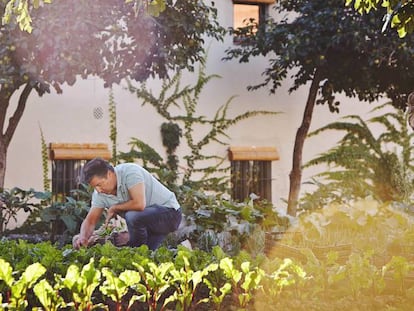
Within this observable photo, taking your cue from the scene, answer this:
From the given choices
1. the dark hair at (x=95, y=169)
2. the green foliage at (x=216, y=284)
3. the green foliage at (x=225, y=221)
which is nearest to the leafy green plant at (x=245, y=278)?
the green foliage at (x=216, y=284)

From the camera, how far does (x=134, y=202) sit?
720cm

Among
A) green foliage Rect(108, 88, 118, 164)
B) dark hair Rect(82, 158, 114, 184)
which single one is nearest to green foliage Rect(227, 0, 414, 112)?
green foliage Rect(108, 88, 118, 164)

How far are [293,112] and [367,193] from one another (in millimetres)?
2227

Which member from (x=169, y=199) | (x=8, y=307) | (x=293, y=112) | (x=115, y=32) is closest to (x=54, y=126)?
(x=115, y=32)

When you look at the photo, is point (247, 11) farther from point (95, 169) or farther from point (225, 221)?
point (95, 169)

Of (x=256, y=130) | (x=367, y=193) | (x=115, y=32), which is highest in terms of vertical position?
(x=115, y=32)

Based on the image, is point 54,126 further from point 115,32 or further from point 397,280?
point 397,280

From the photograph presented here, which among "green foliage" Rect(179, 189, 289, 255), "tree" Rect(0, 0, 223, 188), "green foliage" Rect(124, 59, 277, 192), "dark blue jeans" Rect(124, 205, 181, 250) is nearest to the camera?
"dark blue jeans" Rect(124, 205, 181, 250)

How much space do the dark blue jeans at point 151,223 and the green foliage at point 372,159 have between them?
21.3 feet

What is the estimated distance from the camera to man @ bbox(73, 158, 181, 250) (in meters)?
7.03

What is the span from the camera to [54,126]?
13336mm

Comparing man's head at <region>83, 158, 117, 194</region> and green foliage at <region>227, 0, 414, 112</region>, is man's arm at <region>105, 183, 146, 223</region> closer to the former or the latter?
man's head at <region>83, 158, 117, 194</region>

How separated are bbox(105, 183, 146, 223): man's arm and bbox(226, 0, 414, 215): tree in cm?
A: 572

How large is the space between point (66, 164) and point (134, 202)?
252 inches
